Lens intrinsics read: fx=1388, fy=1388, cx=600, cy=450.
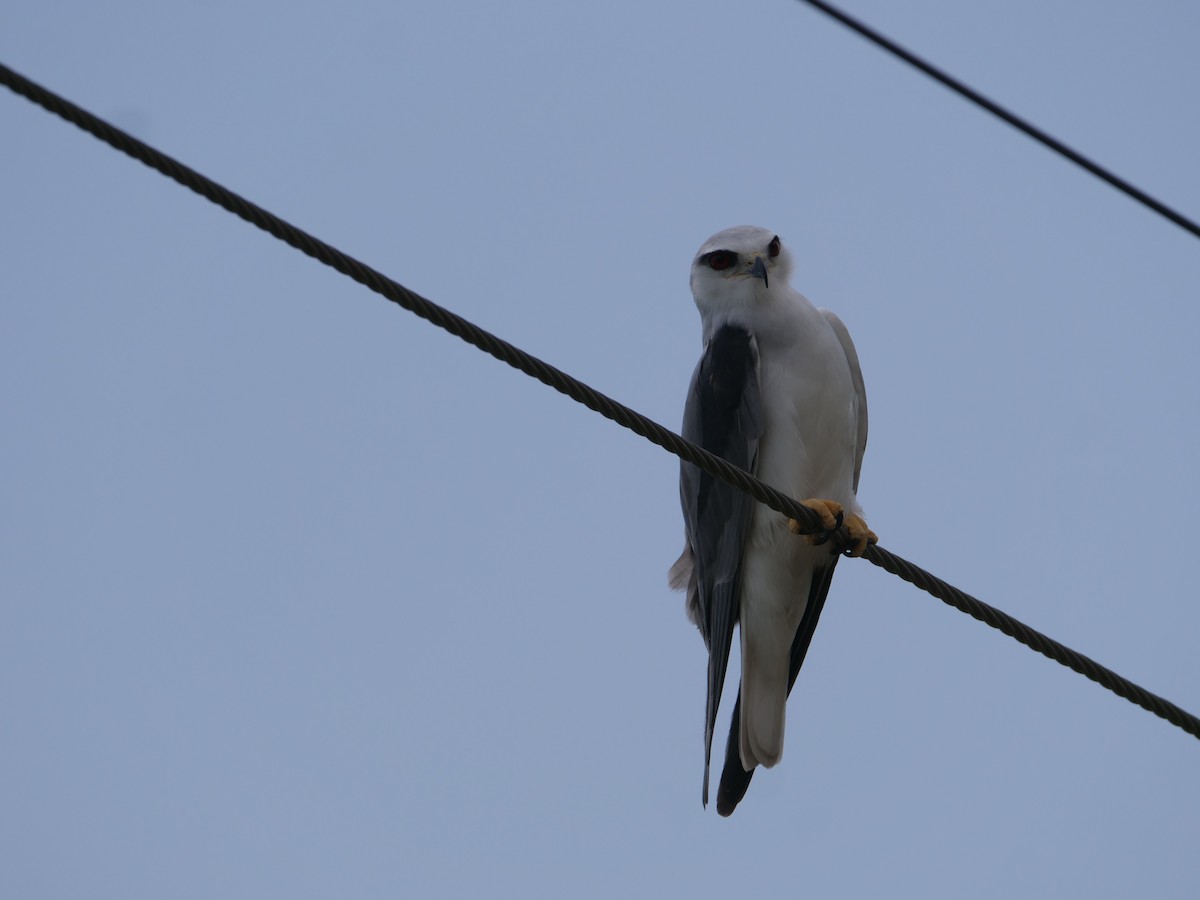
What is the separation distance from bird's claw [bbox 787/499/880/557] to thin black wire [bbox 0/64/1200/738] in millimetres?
550

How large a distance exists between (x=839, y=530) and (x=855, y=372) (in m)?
0.81

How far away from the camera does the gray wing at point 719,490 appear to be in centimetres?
484

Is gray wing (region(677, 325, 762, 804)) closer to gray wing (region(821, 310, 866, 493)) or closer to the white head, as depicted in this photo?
the white head

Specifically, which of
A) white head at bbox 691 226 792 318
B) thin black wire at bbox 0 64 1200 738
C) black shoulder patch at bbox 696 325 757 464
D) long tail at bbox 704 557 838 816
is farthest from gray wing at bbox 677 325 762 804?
thin black wire at bbox 0 64 1200 738

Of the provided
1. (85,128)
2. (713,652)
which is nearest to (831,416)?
(713,652)

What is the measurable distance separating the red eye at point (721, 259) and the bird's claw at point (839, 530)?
1219 millimetres

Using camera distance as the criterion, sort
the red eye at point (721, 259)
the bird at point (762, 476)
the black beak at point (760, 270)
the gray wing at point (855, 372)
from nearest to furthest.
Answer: the bird at point (762, 476), the gray wing at point (855, 372), the black beak at point (760, 270), the red eye at point (721, 259)

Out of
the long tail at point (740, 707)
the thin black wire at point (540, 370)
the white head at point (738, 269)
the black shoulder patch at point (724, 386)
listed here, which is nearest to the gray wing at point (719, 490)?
the black shoulder patch at point (724, 386)

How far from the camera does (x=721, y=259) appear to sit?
5348mm

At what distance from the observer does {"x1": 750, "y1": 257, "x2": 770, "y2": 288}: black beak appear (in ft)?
16.9

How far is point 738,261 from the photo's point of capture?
5301mm

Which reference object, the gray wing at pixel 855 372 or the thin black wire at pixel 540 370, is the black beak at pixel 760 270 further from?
the thin black wire at pixel 540 370

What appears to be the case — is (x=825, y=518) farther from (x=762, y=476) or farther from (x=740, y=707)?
(x=740, y=707)

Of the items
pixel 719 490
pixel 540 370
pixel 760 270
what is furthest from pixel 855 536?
pixel 540 370
